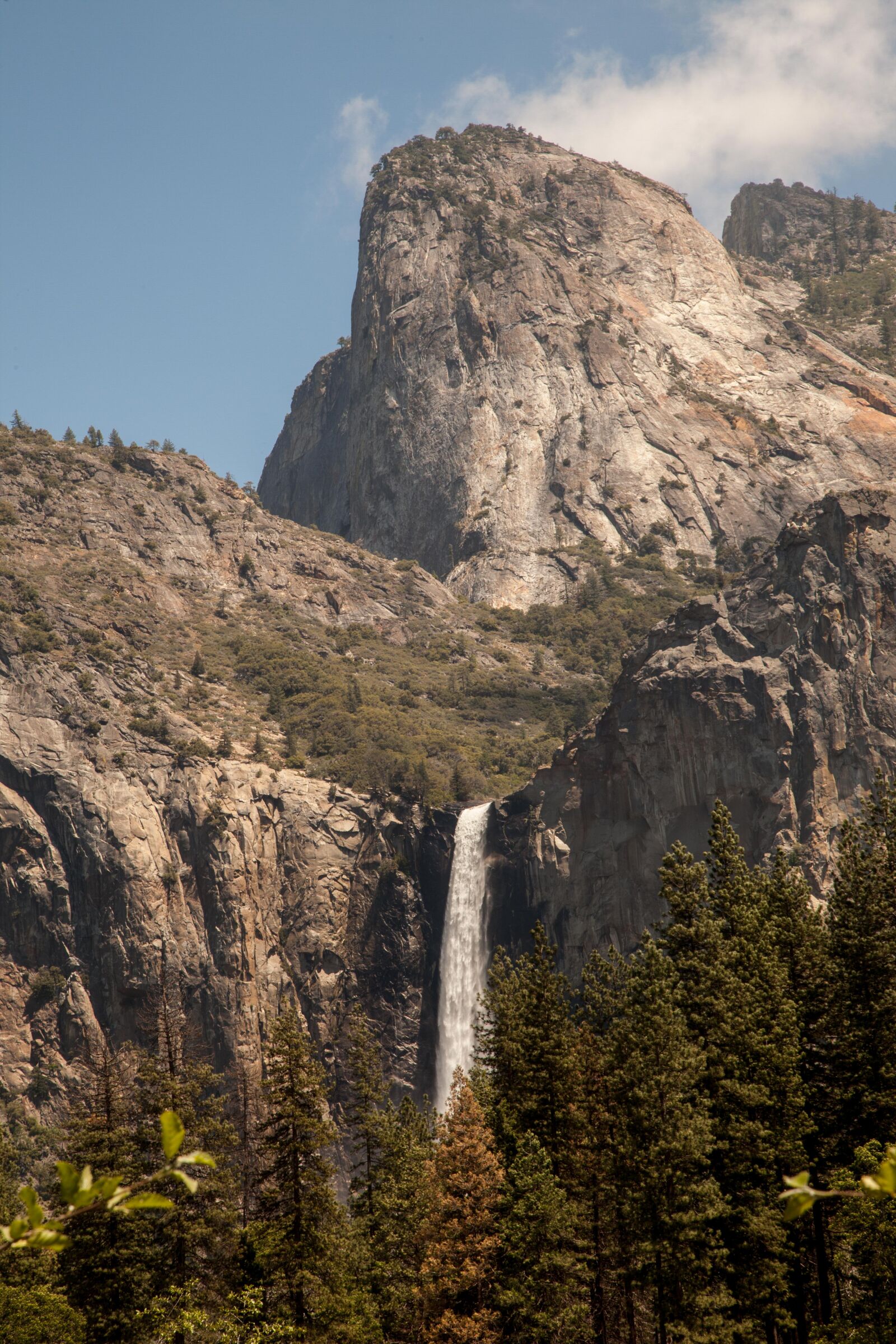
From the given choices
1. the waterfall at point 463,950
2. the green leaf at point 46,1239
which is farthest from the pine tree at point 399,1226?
the green leaf at point 46,1239

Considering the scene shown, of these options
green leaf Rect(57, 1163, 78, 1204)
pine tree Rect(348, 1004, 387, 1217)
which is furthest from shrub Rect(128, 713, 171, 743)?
green leaf Rect(57, 1163, 78, 1204)

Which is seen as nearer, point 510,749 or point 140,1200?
point 140,1200

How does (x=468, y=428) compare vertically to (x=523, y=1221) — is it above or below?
above

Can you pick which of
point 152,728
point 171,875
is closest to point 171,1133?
point 171,875

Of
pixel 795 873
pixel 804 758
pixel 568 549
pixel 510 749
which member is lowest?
pixel 795 873

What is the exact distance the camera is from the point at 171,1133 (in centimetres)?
655

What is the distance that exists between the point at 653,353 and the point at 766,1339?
17585cm

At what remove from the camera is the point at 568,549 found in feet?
593

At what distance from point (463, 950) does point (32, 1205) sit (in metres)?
91.9

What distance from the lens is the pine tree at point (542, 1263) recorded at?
38375 millimetres

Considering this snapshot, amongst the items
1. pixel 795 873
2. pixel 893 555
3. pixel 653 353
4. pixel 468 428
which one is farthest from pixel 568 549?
pixel 795 873

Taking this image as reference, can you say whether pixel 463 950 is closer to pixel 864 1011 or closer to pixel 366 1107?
pixel 366 1107

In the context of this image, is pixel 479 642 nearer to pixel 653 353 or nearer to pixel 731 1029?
pixel 653 353

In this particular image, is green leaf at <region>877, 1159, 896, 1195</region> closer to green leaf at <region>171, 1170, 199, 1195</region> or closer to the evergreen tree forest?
green leaf at <region>171, 1170, 199, 1195</region>
